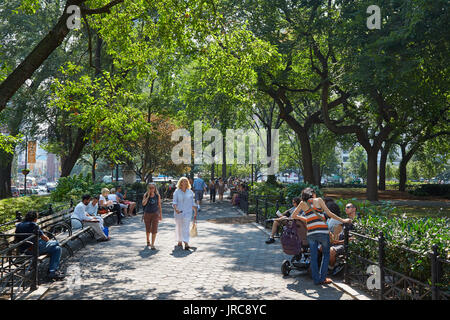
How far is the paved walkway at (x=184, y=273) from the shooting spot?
21.1 feet

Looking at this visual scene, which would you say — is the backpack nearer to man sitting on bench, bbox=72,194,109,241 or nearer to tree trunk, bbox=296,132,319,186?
man sitting on bench, bbox=72,194,109,241

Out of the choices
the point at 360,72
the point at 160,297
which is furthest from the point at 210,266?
the point at 360,72

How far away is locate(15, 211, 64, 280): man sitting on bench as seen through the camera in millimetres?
7121

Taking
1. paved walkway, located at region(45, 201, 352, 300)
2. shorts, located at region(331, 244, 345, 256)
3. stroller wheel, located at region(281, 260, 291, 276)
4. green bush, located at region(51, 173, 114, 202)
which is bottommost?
paved walkway, located at region(45, 201, 352, 300)

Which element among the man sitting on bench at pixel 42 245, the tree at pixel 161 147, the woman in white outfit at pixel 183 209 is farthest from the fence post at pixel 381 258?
the tree at pixel 161 147

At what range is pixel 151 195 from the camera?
10.6 meters

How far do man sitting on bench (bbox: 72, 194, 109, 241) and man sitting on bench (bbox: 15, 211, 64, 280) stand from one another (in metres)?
3.44

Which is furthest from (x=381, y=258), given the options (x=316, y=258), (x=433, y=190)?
(x=433, y=190)

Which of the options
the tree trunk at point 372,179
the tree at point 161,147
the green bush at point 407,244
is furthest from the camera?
the tree at point 161,147

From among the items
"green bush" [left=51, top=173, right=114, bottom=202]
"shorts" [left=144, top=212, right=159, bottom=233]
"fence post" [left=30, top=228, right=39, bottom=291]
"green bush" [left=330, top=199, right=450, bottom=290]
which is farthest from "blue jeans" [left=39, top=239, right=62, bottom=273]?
"green bush" [left=51, top=173, right=114, bottom=202]

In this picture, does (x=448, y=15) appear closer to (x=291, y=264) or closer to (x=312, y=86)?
(x=291, y=264)

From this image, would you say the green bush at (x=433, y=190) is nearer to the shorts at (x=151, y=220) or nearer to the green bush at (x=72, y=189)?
the green bush at (x=72, y=189)

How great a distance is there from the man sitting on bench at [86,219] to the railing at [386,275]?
23.3ft
